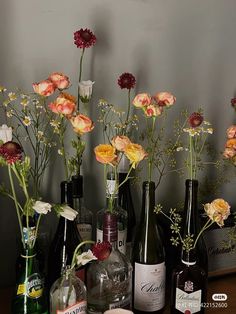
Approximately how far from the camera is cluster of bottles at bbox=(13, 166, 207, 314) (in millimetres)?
974

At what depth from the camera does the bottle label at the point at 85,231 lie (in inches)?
44.1

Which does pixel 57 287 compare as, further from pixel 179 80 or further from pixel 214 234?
pixel 179 80

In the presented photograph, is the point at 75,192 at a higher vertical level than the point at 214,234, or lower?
higher

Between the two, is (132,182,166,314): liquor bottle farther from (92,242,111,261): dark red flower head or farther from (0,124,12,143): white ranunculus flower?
(0,124,12,143): white ranunculus flower

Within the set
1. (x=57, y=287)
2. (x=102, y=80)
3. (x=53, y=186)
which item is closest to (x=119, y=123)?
(x=102, y=80)

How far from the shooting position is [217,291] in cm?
119

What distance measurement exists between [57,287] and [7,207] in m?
0.31

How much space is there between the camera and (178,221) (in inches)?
43.2

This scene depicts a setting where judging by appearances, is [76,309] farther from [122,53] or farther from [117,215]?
[122,53]

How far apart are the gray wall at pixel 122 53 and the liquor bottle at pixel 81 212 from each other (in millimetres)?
81

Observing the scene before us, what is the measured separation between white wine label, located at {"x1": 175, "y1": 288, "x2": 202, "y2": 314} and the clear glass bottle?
24cm

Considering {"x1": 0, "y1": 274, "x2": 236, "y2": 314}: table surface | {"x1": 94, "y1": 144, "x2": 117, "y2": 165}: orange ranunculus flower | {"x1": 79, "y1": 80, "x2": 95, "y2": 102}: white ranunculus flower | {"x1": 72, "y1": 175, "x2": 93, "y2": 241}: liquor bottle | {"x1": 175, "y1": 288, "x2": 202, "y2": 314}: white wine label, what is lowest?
{"x1": 0, "y1": 274, "x2": 236, "y2": 314}: table surface

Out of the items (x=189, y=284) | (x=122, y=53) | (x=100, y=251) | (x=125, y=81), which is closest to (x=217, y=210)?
(x=189, y=284)

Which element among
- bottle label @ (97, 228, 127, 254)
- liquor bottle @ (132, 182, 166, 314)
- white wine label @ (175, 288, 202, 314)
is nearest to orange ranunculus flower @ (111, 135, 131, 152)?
liquor bottle @ (132, 182, 166, 314)
